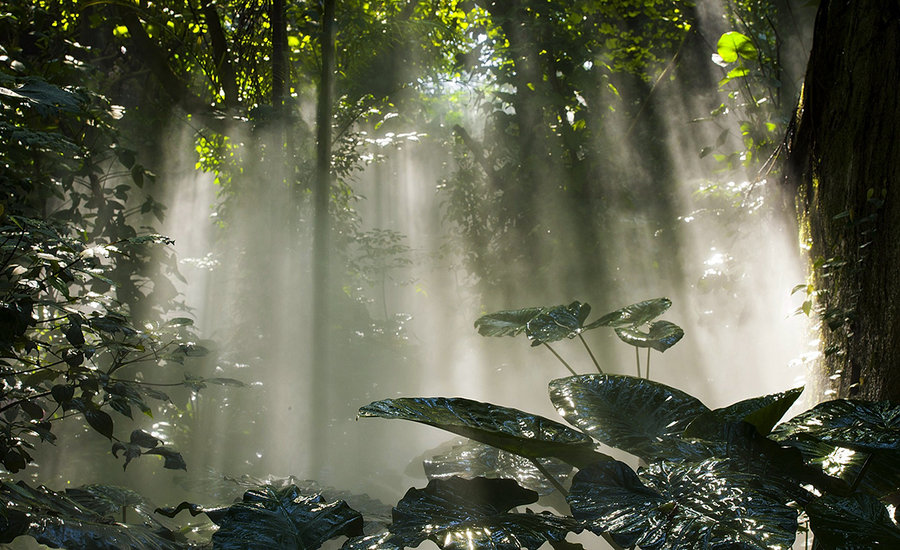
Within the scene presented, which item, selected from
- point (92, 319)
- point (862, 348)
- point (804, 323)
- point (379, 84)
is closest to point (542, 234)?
point (379, 84)

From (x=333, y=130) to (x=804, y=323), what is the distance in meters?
2.68

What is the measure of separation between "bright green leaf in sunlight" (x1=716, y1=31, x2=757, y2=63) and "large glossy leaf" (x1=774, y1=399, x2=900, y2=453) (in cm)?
145

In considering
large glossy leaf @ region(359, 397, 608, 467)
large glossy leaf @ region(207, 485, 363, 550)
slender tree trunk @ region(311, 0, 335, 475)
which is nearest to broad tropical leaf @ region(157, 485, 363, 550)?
large glossy leaf @ region(207, 485, 363, 550)

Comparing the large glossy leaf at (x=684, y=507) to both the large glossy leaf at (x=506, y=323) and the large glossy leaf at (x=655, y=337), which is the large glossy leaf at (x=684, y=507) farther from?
the large glossy leaf at (x=506, y=323)

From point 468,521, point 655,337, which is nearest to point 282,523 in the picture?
point 468,521

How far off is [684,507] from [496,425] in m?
0.24

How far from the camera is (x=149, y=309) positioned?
2455mm

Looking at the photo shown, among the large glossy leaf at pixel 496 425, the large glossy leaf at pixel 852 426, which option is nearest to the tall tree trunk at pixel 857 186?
the large glossy leaf at pixel 852 426

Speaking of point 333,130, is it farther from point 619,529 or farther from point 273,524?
point 619,529

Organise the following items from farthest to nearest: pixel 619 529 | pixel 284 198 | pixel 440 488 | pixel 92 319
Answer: pixel 284 198 → pixel 92 319 → pixel 440 488 → pixel 619 529

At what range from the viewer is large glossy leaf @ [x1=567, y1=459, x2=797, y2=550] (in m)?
0.51

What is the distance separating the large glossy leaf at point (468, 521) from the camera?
0.62 meters

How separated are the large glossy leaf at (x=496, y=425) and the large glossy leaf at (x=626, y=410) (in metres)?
0.04

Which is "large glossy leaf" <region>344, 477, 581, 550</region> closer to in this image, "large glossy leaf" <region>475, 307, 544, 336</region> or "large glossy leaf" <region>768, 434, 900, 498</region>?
"large glossy leaf" <region>768, 434, 900, 498</region>
